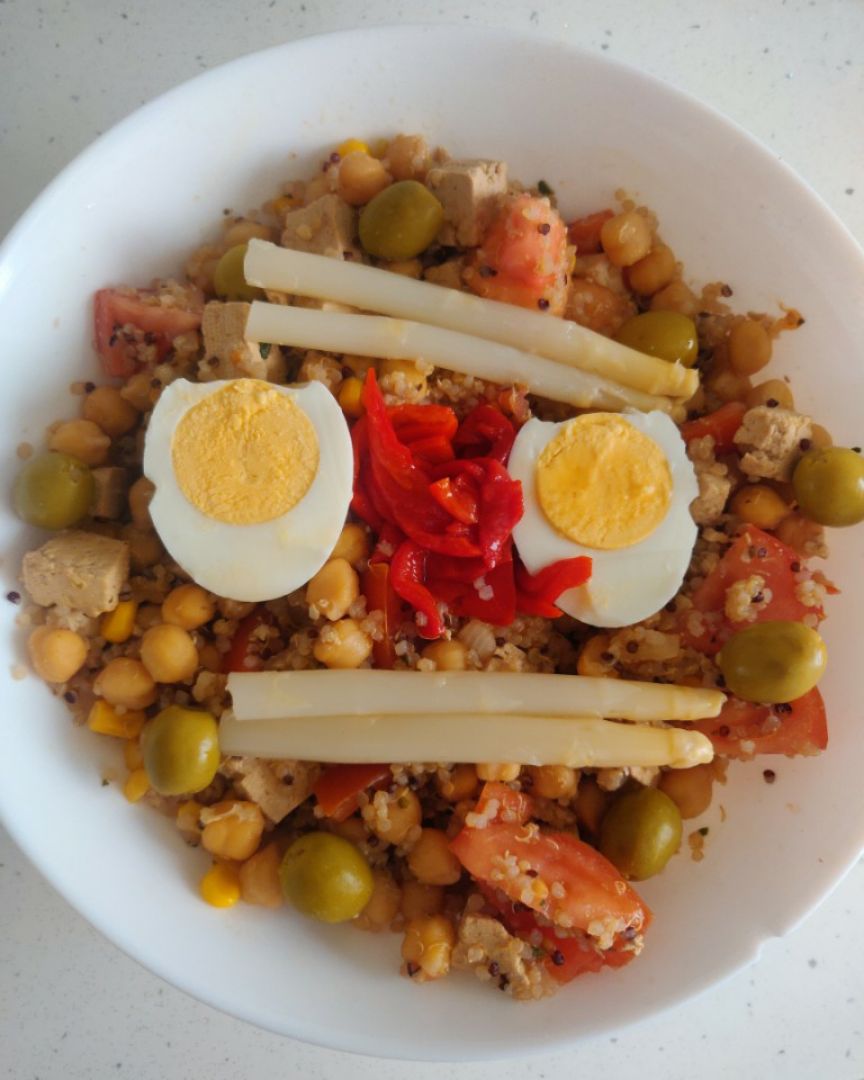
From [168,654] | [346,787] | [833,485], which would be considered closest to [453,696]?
[346,787]

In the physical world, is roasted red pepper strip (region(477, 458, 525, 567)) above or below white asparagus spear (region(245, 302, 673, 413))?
below

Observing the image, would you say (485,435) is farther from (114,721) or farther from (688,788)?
(114,721)

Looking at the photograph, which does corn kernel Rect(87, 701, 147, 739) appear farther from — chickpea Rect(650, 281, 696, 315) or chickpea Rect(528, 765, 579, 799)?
chickpea Rect(650, 281, 696, 315)

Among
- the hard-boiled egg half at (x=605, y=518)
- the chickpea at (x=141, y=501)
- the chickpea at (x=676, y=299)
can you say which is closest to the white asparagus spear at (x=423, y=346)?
the hard-boiled egg half at (x=605, y=518)

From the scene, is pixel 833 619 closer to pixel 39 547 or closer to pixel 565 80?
pixel 565 80

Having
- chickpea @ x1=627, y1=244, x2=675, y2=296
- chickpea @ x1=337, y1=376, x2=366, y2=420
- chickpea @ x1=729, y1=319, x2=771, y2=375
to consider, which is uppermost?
chickpea @ x1=627, y1=244, x2=675, y2=296

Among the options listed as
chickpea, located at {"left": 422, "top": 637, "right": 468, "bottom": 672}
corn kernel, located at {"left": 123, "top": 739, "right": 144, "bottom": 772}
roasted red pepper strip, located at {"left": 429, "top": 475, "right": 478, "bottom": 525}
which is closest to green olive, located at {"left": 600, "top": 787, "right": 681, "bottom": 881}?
chickpea, located at {"left": 422, "top": 637, "right": 468, "bottom": 672}

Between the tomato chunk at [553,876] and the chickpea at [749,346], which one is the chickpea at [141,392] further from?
the chickpea at [749,346]
